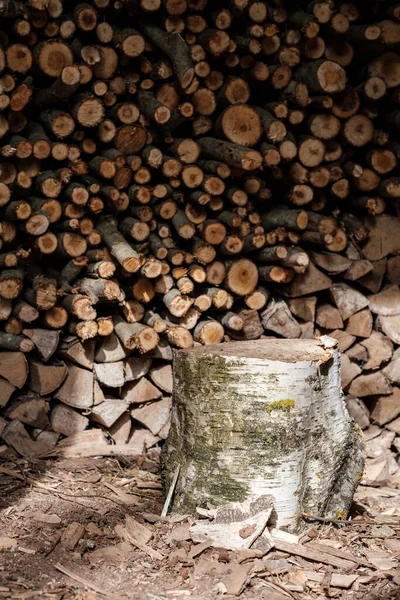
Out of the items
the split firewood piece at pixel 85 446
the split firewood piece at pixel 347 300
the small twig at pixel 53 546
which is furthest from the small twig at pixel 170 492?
the split firewood piece at pixel 347 300

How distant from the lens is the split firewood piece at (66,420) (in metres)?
3.70

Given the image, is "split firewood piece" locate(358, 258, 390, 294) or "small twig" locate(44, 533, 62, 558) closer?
"small twig" locate(44, 533, 62, 558)

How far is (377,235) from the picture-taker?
4199 mm

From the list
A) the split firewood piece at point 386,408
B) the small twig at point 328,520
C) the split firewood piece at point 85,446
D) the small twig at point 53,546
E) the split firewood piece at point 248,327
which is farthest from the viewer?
the split firewood piece at point 386,408

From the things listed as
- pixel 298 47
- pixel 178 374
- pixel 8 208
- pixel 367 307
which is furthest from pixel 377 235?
pixel 8 208

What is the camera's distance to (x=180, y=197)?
379 centimetres

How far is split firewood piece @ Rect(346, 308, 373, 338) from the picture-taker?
4145 millimetres

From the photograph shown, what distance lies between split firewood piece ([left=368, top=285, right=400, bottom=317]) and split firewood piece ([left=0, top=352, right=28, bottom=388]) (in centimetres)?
215

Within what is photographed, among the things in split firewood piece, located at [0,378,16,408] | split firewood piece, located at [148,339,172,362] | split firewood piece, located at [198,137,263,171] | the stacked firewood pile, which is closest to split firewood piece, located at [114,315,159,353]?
the stacked firewood pile

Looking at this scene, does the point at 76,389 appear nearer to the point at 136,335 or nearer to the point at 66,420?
the point at 66,420

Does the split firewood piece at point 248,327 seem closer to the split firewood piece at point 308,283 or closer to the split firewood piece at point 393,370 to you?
the split firewood piece at point 308,283

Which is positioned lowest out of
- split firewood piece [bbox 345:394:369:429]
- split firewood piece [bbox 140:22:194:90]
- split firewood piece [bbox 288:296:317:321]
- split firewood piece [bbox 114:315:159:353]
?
split firewood piece [bbox 345:394:369:429]

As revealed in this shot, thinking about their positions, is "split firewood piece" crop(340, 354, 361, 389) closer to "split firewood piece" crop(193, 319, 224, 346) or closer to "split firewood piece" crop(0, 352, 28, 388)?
"split firewood piece" crop(193, 319, 224, 346)

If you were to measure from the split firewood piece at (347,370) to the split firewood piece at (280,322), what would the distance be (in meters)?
0.33
